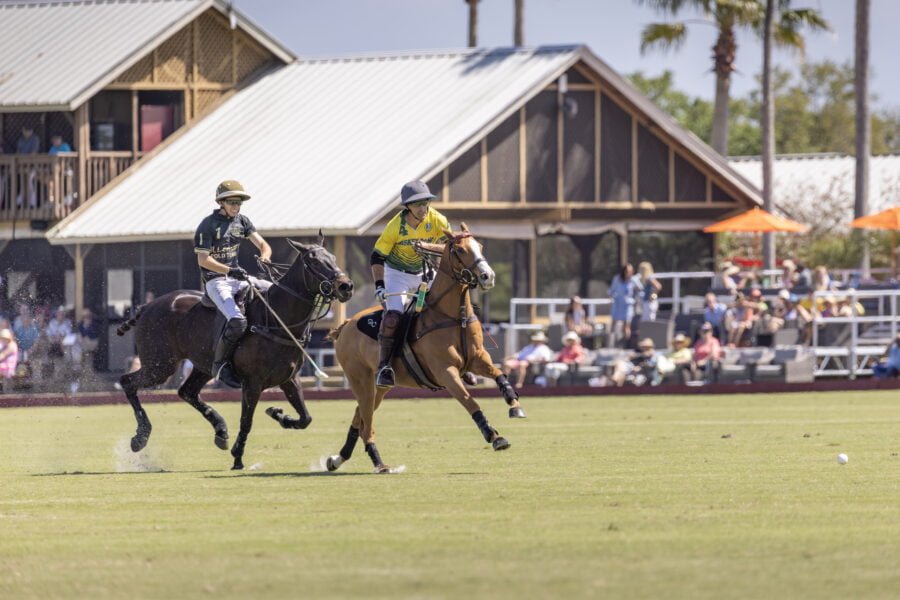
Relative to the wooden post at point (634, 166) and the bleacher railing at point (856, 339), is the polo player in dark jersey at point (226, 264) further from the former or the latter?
the wooden post at point (634, 166)

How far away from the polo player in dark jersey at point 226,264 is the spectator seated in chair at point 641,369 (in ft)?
40.7

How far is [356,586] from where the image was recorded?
8633 mm

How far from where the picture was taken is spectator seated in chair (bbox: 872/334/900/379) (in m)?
26.9

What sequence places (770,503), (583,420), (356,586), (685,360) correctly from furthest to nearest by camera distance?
(685,360), (583,420), (770,503), (356,586)

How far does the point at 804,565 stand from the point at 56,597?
11.4 feet

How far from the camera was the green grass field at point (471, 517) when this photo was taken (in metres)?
8.76

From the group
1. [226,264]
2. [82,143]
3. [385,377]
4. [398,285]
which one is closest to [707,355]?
[226,264]

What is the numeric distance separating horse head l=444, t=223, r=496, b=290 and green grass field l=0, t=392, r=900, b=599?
56.6 inches

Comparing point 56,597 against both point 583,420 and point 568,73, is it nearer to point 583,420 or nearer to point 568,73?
point 583,420

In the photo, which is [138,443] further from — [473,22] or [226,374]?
[473,22]

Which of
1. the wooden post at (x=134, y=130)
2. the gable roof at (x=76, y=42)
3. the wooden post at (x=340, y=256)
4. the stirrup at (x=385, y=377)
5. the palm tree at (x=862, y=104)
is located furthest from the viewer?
the palm tree at (x=862, y=104)

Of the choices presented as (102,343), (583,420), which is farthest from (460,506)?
(102,343)

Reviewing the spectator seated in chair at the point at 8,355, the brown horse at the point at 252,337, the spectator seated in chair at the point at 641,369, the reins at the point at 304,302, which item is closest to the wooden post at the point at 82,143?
the spectator seated in chair at the point at 8,355

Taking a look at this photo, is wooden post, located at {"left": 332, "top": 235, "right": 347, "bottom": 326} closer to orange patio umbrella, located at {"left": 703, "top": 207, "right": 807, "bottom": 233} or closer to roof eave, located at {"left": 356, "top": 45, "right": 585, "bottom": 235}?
roof eave, located at {"left": 356, "top": 45, "right": 585, "bottom": 235}
